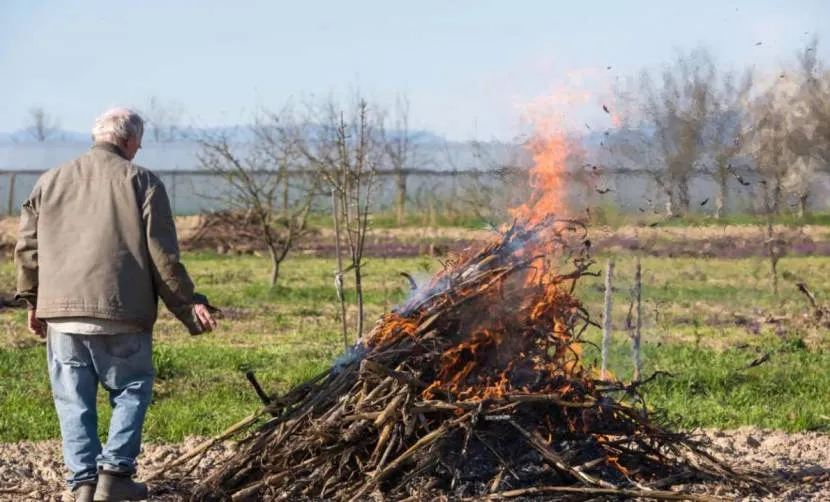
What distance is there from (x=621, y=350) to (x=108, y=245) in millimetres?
6820

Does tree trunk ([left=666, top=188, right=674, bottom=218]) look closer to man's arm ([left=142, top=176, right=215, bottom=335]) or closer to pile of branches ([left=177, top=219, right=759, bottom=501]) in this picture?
pile of branches ([left=177, top=219, right=759, bottom=501])

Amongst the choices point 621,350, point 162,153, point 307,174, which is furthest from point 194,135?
point 621,350

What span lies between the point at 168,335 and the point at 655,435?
832cm

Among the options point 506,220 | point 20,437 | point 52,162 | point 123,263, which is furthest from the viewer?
point 52,162

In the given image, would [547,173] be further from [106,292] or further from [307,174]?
[307,174]

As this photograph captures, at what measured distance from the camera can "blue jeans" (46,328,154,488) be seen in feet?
18.0

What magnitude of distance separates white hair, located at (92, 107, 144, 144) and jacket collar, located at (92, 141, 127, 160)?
20mm

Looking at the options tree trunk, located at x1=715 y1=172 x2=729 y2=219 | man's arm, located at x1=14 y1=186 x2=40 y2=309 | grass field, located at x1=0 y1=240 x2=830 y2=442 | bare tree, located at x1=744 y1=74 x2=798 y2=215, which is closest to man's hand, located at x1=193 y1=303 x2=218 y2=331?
man's arm, located at x1=14 y1=186 x2=40 y2=309

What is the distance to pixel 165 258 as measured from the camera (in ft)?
17.8

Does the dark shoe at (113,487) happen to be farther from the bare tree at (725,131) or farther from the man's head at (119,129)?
the bare tree at (725,131)

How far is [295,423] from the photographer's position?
5809 mm

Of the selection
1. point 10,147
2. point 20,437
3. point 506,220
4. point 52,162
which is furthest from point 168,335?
point 10,147

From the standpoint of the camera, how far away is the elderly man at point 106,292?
17.8ft

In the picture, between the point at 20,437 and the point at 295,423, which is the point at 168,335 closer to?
the point at 20,437
